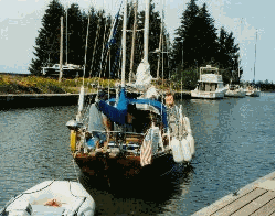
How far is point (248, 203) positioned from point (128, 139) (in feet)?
24.2

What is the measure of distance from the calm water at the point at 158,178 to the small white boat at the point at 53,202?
6.22 feet

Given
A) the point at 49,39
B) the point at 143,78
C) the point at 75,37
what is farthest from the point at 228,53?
the point at 143,78

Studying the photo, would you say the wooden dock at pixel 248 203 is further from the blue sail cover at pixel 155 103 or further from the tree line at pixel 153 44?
the tree line at pixel 153 44

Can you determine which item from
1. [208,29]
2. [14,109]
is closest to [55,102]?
[14,109]

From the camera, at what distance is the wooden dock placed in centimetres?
973

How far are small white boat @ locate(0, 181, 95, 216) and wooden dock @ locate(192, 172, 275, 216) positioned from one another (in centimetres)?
342

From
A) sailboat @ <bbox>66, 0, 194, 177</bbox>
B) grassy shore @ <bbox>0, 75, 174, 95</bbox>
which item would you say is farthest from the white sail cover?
grassy shore @ <bbox>0, 75, 174, 95</bbox>

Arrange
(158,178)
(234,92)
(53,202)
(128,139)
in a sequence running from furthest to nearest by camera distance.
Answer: (234,92), (128,139), (158,178), (53,202)

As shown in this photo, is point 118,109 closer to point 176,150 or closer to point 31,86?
point 176,150

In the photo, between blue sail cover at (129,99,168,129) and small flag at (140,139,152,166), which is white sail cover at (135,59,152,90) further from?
small flag at (140,139,152,166)

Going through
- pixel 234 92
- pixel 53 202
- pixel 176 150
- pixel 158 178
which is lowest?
pixel 158 178

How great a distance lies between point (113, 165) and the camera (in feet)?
48.9

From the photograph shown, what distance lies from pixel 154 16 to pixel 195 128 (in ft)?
151

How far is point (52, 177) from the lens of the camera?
719 inches
